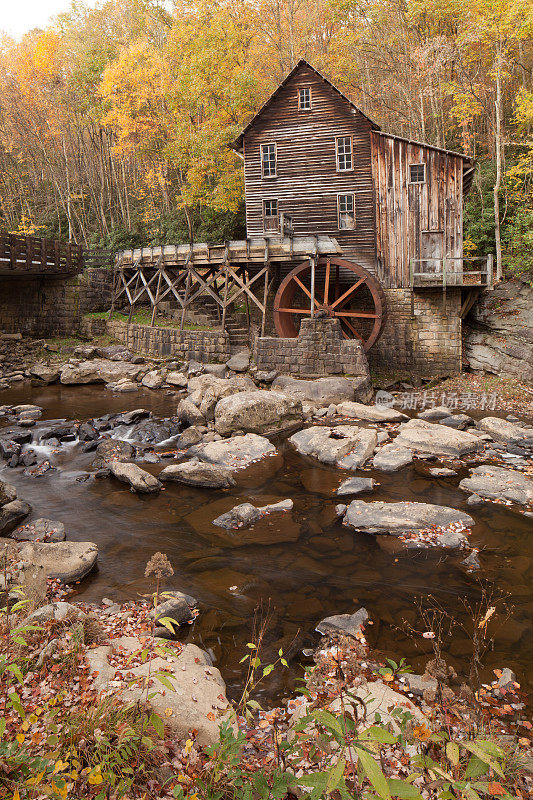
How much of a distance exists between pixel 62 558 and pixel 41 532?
1157 mm

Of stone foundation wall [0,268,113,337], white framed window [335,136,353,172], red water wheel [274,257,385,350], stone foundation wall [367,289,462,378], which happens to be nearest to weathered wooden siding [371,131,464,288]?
white framed window [335,136,353,172]

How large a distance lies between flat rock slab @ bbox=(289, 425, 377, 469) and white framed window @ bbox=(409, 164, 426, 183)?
1080cm

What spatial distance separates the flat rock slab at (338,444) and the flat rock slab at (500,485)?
2031mm

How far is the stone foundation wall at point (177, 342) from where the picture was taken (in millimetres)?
17359

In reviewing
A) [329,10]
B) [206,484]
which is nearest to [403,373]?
[206,484]

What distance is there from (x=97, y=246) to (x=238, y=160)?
9.75 metres

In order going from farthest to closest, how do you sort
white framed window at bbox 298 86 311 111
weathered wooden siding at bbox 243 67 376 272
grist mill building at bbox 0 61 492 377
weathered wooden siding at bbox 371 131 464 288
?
white framed window at bbox 298 86 311 111 → weathered wooden siding at bbox 243 67 376 272 → weathered wooden siding at bbox 371 131 464 288 → grist mill building at bbox 0 61 492 377

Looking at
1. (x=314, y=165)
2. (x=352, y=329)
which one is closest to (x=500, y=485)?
(x=352, y=329)

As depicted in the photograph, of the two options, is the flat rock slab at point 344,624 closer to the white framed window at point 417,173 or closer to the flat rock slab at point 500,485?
the flat rock slab at point 500,485

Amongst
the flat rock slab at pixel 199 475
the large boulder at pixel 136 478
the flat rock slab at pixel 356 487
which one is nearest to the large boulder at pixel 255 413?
the flat rock slab at pixel 199 475

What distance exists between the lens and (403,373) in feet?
54.7

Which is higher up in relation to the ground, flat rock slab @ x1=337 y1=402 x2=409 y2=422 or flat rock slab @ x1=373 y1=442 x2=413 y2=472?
flat rock slab @ x1=337 y1=402 x2=409 y2=422

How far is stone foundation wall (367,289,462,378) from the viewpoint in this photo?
16.0 metres

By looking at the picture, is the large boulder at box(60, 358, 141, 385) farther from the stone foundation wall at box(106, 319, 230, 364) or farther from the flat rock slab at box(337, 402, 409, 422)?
the flat rock slab at box(337, 402, 409, 422)
